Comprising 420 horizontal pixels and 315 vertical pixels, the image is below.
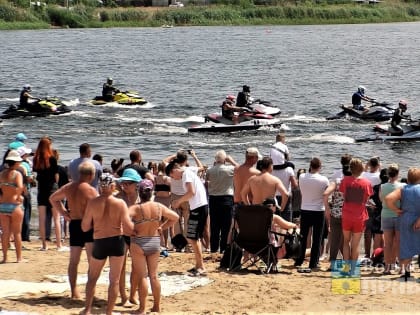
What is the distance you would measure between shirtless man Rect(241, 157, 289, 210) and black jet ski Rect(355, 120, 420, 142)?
62.1 ft

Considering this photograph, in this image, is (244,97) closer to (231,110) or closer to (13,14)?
(231,110)

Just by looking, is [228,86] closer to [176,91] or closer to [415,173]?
[176,91]

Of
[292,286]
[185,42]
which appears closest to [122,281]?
[292,286]

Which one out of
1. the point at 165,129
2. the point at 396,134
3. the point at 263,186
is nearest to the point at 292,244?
the point at 263,186

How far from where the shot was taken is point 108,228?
37.8 feet

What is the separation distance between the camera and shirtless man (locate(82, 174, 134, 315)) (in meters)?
11.4

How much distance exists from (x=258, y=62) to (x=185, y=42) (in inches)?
717

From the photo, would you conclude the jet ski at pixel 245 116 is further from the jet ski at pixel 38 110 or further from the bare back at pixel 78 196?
the bare back at pixel 78 196

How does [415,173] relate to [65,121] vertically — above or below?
above

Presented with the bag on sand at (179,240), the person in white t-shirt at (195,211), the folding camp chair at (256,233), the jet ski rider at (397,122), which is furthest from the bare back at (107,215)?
the jet ski rider at (397,122)

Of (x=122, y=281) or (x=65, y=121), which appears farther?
(x=65, y=121)

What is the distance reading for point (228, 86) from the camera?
185ft

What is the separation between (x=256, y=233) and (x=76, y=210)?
2.74 metres

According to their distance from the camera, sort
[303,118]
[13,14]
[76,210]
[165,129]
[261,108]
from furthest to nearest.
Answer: [13,14], [303,118], [165,129], [261,108], [76,210]
